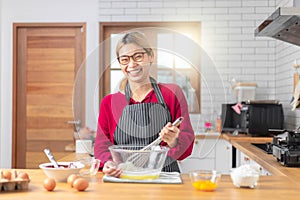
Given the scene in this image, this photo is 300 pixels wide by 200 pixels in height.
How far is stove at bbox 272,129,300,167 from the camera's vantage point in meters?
2.43

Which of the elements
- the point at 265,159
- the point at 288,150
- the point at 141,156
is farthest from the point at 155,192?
the point at 265,159

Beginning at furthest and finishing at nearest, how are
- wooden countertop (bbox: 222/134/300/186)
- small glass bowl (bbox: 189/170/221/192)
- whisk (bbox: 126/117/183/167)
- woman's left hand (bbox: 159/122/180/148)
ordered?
1. wooden countertop (bbox: 222/134/300/186)
2. woman's left hand (bbox: 159/122/180/148)
3. whisk (bbox: 126/117/183/167)
4. small glass bowl (bbox: 189/170/221/192)

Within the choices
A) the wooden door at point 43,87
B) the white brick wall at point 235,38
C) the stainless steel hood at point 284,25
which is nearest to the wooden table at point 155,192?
the stainless steel hood at point 284,25

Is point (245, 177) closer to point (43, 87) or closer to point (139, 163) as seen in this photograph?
point (139, 163)

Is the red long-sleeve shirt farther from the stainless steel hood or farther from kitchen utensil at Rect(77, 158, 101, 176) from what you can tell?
the stainless steel hood

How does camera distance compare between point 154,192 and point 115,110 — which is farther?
point 115,110

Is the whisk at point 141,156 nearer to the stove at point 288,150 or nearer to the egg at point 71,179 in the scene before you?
the egg at point 71,179

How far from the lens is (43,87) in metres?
5.60

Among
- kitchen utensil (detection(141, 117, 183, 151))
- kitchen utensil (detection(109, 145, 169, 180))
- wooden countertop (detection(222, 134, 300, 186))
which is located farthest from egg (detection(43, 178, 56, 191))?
wooden countertop (detection(222, 134, 300, 186))

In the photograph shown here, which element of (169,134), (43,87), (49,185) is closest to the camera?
(49,185)

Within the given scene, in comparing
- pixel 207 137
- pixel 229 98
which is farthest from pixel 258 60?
pixel 207 137

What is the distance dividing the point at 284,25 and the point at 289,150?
Answer: 678mm

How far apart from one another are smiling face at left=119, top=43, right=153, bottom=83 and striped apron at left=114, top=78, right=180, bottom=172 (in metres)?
0.07

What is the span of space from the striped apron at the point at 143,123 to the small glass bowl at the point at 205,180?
262 millimetres
